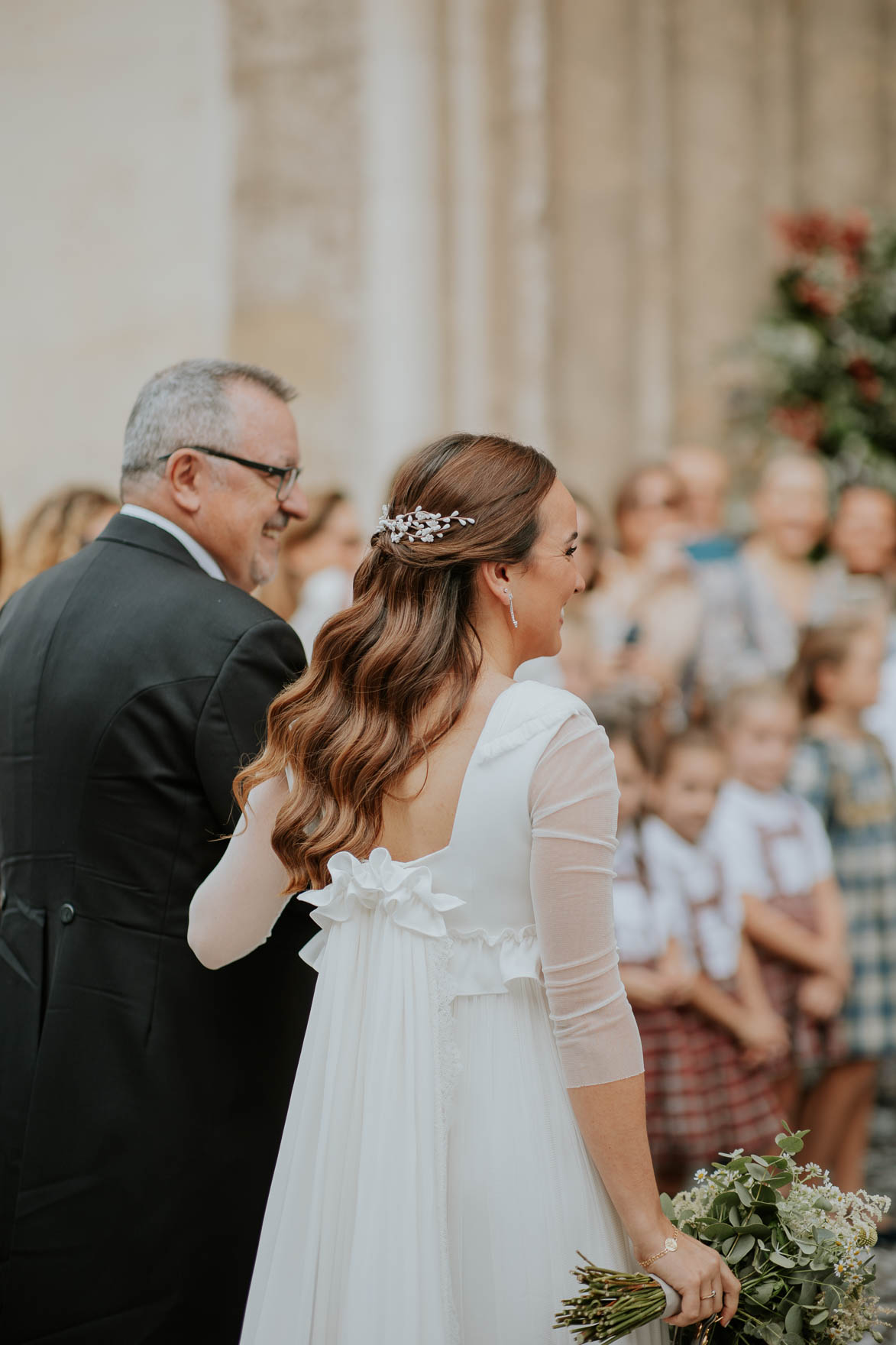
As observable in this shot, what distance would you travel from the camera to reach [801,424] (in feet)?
27.3

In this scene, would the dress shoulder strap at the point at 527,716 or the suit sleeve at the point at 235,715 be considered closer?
the dress shoulder strap at the point at 527,716

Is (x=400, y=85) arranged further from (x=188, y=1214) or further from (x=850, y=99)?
(x=188, y=1214)

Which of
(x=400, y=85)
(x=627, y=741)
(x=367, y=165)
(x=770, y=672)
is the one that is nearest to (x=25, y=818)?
(x=627, y=741)

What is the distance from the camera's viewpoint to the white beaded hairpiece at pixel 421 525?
1.98 meters

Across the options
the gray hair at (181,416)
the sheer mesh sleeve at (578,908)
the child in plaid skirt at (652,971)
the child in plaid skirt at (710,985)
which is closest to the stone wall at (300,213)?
the child in plaid skirt at (710,985)

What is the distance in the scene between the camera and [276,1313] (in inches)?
77.0

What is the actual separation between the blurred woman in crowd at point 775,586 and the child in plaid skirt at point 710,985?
3.64ft

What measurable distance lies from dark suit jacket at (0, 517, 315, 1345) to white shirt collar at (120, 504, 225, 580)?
0.38 ft

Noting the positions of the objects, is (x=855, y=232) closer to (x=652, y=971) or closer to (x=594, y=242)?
(x=594, y=242)

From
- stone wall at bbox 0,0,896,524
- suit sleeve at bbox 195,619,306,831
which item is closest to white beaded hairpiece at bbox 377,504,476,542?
suit sleeve at bbox 195,619,306,831

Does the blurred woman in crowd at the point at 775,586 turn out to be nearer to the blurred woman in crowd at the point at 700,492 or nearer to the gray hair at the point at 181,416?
the blurred woman in crowd at the point at 700,492

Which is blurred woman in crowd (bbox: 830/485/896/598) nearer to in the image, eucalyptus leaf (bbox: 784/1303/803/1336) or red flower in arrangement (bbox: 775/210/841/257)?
red flower in arrangement (bbox: 775/210/841/257)

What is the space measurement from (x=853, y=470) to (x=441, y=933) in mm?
6882

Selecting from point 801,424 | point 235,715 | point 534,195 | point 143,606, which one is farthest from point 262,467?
point 801,424
